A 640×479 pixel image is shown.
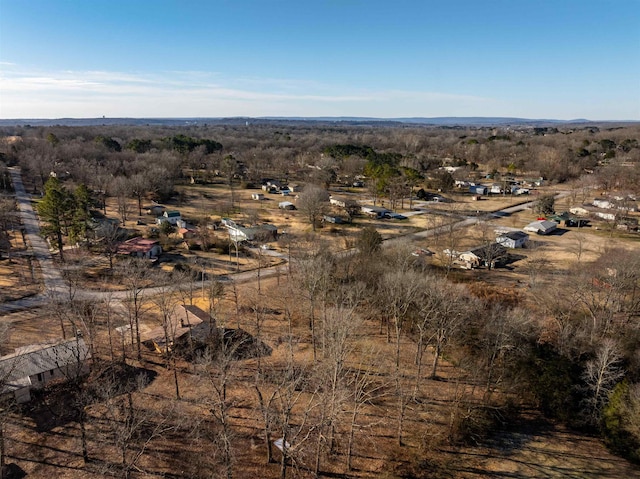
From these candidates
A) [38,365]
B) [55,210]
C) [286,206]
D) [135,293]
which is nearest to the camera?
[38,365]

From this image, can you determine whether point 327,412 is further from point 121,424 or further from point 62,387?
point 62,387

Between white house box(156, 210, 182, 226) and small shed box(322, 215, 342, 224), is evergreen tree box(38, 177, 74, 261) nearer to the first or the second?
white house box(156, 210, 182, 226)

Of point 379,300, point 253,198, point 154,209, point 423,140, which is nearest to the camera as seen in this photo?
point 379,300

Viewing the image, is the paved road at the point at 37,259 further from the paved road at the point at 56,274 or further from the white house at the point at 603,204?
the white house at the point at 603,204

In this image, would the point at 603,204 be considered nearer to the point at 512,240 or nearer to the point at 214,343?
the point at 512,240

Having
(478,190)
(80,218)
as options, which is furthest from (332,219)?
(478,190)

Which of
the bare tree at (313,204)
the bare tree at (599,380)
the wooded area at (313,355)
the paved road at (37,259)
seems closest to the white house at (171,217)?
the wooded area at (313,355)

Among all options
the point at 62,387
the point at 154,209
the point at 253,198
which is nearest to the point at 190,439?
the point at 62,387
